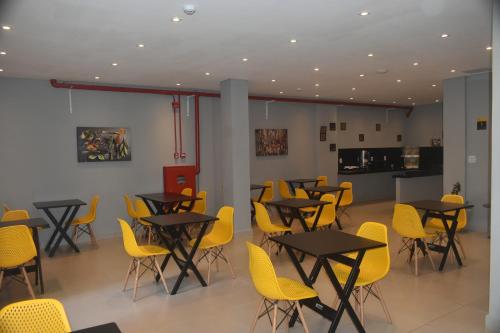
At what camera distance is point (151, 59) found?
5297 millimetres

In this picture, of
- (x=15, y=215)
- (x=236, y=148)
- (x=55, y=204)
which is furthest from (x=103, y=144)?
(x=236, y=148)

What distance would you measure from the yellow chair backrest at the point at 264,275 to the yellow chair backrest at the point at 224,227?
1.74 metres

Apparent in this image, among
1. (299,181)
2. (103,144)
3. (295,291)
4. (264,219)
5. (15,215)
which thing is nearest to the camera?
(295,291)

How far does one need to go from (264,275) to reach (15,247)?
2709 mm

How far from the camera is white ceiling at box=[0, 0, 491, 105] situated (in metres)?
3.50

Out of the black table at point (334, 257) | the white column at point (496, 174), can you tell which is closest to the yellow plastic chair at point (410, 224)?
the white column at point (496, 174)

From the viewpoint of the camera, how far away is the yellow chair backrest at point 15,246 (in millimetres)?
3875

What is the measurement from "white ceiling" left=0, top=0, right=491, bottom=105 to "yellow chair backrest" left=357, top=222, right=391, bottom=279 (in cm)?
Answer: 198

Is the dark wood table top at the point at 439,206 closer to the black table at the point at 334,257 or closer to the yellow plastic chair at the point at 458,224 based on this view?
the yellow plastic chair at the point at 458,224

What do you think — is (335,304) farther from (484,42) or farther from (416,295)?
(484,42)

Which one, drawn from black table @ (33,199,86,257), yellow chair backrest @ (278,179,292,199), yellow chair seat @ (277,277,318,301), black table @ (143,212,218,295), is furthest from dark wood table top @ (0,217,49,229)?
yellow chair backrest @ (278,179,292,199)

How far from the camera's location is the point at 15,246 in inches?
155

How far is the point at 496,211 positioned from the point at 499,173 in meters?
0.30

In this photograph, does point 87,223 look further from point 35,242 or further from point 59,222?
point 35,242
